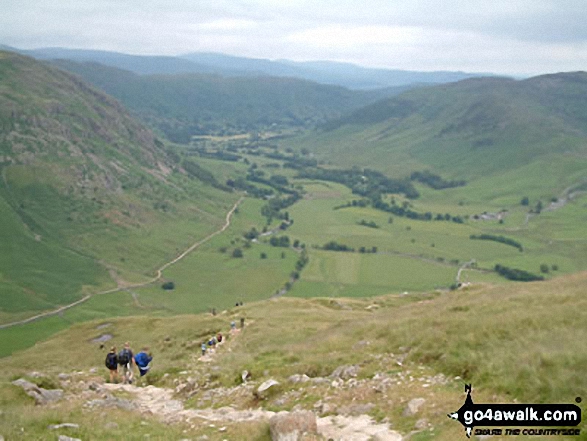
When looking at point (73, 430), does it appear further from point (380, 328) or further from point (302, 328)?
point (302, 328)

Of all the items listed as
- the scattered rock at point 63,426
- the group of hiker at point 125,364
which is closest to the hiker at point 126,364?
the group of hiker at point 125,364

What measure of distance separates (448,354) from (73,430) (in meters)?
21.7

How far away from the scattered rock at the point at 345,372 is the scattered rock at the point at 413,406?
24.7 ft

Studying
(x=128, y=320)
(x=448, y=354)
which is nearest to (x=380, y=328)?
(x=448, y=354)

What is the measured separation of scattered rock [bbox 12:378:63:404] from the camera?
33469 millimetres

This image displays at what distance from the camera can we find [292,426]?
871 inches

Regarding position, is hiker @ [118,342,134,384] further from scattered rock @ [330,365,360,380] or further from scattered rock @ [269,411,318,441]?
scattered rock @ [269,411,318,441]

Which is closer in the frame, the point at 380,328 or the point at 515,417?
the point at 515,417

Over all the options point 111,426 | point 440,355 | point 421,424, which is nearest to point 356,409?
point 421,424

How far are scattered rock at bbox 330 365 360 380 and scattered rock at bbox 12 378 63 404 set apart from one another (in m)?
19.4

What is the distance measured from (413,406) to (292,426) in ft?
20.8

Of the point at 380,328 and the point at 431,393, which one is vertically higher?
the point at 431,393

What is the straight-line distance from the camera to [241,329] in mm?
63094

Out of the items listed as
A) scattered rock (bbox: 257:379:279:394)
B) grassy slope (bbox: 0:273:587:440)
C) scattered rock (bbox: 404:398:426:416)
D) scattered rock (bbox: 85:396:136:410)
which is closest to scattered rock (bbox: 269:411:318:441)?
grassy slope (bbox: 0:273:587:440)
